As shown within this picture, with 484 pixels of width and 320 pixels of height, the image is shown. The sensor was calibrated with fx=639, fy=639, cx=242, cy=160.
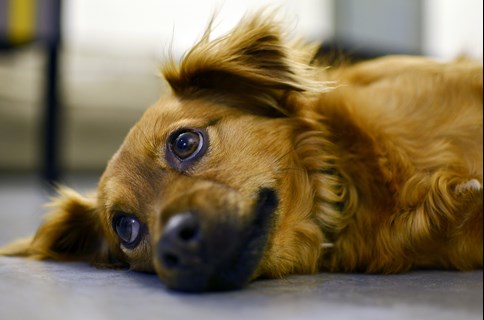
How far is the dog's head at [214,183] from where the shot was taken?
1.18 m

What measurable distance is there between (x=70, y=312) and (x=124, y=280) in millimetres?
336

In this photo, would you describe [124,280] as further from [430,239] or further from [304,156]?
[430,239]

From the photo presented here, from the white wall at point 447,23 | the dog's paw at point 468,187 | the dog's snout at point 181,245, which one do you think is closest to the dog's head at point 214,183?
the dog's snout at point 181,245

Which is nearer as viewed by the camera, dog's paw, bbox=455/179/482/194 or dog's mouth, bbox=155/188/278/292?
dog's mouth, bbox=155/188/278/292

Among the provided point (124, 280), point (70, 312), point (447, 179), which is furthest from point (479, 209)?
point (70, 312)

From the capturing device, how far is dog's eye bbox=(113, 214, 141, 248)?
4.94 feet

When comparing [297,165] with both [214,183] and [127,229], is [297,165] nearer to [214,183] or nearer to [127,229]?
[214,183]

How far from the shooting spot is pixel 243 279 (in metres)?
1.21

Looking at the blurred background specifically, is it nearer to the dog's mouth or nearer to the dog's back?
the dog's back

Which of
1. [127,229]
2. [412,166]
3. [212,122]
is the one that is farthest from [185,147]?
[412,166]

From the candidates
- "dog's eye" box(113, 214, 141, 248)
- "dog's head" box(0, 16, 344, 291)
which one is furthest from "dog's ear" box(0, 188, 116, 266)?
"dog's eye" box(113, 214, 141, 248)

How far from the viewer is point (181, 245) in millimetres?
1128

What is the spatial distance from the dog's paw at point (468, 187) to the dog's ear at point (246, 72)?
1.33 ft

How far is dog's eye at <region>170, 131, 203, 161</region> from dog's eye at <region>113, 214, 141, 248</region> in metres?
0.19
